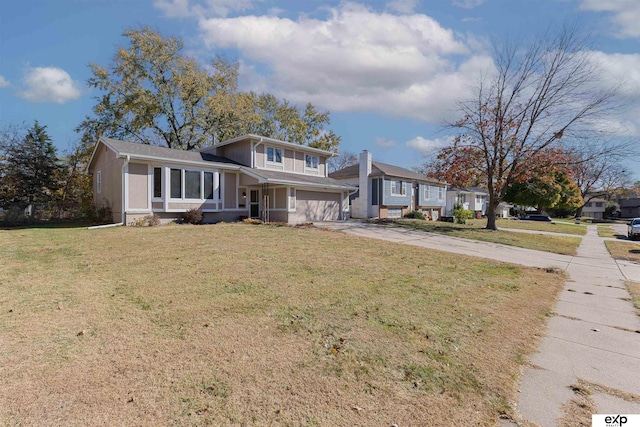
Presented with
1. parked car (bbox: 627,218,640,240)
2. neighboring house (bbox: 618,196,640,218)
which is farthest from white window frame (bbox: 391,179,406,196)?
neighboring house (bbox: 618,196,640,218)

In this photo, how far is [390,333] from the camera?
4023 millimetres

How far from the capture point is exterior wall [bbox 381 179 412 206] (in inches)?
Answer: 1052

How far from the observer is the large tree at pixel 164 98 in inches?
1044

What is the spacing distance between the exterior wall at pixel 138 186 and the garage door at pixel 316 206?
330 inches

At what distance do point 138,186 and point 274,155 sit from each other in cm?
876

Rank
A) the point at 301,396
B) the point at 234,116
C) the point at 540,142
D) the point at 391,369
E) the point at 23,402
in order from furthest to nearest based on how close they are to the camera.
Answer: the point at 234,116 < the point at 540,142 < the point at 391,369 < the point at 301,396 < the point at 23,402

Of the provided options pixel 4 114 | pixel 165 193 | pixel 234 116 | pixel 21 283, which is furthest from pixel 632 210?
pixel 4 114

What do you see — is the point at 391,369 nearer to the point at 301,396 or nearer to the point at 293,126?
the point at 301,396

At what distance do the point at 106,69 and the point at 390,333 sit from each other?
108 ft

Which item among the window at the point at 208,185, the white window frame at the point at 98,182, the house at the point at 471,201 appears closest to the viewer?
the window at the point at 208,185

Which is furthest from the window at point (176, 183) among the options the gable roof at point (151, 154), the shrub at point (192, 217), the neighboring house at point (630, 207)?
the neighboring house at point (630, 207)

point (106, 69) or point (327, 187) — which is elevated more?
point (106, 69)

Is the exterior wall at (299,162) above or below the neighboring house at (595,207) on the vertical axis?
above

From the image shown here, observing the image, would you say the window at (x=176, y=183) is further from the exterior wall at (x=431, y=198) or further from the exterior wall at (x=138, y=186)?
the exterior wall at (x=431, y=198)
